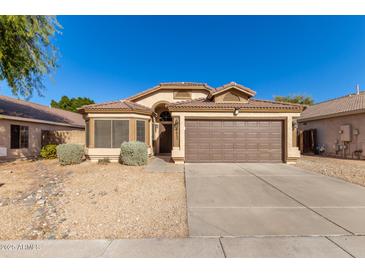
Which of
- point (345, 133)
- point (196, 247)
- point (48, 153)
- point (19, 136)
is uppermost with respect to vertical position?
point (345, 133)

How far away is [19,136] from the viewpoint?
12008 millimetres

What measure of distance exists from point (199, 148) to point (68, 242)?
26.1 feet

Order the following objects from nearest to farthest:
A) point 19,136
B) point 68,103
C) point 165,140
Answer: point 19,136 → point 165,140 → point 68,103

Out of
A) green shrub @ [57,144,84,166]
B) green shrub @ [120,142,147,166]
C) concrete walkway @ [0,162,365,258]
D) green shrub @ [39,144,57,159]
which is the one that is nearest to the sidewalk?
concrete walkway @ [0,162,365,258]

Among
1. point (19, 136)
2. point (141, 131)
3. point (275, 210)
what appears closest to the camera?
point (275, 210)

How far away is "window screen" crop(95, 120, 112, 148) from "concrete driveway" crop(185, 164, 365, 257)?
6.46m

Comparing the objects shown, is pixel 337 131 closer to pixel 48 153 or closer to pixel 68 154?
pixel 68 154

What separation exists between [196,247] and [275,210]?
2411 millimetres

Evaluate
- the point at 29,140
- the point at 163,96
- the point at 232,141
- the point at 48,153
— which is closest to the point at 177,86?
the point at 163,96

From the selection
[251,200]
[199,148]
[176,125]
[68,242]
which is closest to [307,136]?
[199,148]

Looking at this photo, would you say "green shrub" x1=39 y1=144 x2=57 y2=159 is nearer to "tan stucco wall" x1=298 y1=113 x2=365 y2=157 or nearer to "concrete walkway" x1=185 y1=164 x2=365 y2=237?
"concrete walkway" x1=185 y1=164 x2=365 y2=237

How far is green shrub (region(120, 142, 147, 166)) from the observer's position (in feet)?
30.7

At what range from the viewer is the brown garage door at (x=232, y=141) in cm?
1012
